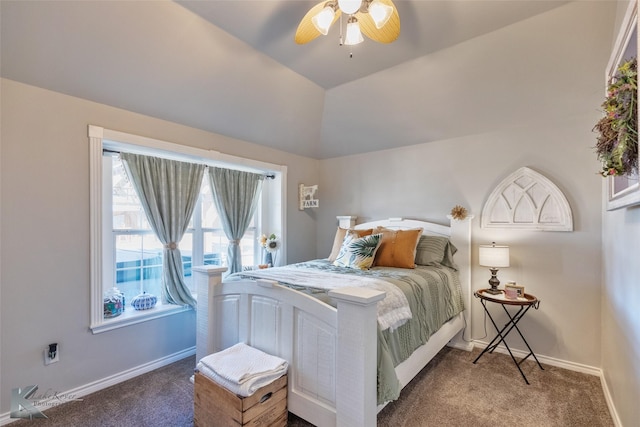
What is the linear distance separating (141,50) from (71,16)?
0.41m

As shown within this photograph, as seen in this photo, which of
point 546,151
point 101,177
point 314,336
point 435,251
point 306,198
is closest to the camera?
point 314,336

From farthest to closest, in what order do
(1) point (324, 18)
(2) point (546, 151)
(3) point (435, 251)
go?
1. (3) point (435, 251)
2. (2) point (546, 151)
3. (1) point (324, 18)

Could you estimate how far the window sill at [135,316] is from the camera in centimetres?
236

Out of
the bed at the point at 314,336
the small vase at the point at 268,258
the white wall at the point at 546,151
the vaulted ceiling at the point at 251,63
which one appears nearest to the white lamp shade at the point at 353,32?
the vaulted ceiling at the point at 251,63

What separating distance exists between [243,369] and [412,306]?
1.22 m

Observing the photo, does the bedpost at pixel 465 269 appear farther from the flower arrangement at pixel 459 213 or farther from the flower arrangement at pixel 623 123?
the flower arrangement at pixel 623 123

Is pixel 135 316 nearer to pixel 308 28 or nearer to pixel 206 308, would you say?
pixel 206 308

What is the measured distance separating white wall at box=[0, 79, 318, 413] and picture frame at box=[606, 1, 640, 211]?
330cm

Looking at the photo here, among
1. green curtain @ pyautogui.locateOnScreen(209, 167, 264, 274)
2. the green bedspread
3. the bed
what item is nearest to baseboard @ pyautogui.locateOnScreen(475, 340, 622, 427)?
the green bedspread

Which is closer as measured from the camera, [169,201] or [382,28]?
[382,28]

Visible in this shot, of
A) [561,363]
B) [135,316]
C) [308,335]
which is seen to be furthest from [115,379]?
[561,363]

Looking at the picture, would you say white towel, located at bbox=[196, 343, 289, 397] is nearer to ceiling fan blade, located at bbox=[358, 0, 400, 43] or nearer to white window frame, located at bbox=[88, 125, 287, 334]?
white window frame, located at bbox=[88, 125, 287, 334]

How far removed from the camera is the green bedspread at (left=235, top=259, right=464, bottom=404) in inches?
64.6

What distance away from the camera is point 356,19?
5.68ft
